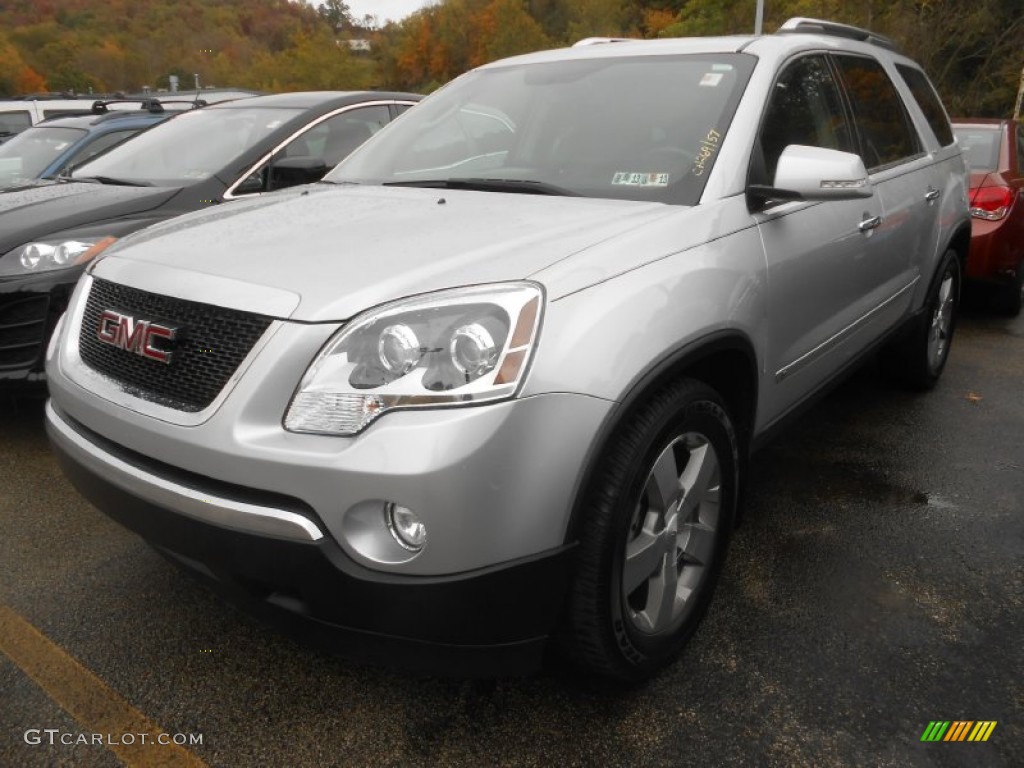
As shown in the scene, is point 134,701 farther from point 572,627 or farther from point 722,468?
point 722,468

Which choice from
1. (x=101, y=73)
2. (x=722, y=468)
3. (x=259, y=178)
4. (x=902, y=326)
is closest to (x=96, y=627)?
(x=722, y=468)

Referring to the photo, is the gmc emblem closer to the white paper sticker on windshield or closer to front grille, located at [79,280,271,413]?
front grille, located at [79,280,271,413]

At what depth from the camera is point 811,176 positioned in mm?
2324

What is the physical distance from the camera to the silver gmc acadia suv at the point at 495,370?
1.64m

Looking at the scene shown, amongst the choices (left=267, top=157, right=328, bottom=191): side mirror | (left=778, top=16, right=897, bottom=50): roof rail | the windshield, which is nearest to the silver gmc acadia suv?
(left=778, top=16, right=897, bottom=50): roof rail

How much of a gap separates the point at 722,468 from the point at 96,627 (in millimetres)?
1854

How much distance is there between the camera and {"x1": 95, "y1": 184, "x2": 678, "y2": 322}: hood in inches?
70.2

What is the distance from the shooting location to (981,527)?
299 cm

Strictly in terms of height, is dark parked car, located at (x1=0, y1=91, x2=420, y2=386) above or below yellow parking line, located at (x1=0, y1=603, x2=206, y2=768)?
above

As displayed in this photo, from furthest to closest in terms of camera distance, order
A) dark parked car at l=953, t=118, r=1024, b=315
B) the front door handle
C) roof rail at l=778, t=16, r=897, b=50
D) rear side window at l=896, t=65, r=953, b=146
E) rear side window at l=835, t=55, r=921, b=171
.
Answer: dark parked car at l=953, t=118, r=1024, b=315 → rear side window at l=896, t=65, r=953, b=146 → rear side window at l=835, t=55, r=921, b=171 → roof rail at l=778, t=16, r=897, b=50 → the front door handle

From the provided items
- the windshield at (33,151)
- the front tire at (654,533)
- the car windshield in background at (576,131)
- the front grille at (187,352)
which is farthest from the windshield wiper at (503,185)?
the windshield at (33,151)

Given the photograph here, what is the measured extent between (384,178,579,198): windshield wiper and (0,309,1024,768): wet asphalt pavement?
1.37 metres

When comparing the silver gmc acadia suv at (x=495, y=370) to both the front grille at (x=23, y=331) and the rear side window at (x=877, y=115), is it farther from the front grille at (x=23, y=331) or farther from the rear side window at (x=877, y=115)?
the front grille at (x=23, y=331)

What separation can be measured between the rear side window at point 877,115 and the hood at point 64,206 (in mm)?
3225
